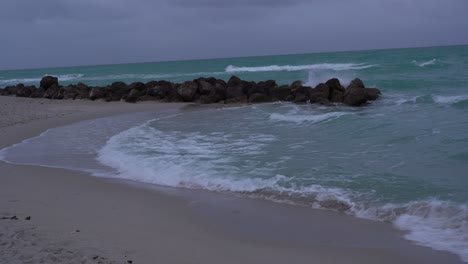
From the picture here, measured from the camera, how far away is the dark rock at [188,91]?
22344 millimetres

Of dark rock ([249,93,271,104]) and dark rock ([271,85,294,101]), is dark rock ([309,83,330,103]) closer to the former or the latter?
dark rock ([271,85,294,101])

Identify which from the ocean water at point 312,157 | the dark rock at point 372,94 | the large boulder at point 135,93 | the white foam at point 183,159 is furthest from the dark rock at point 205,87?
the white foam at point 183,159

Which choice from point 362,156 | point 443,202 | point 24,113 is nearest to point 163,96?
point 24,113

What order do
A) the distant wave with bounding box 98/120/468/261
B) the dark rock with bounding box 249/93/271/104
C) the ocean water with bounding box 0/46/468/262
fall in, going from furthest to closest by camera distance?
1. the dark rock with bounding box 249/93/271/104
2. the ocean water with bounding box 0/46/468/262
3. the distant wave with bounding box 98/120/468/261

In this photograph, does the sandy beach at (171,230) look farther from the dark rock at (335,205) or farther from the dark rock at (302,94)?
the dark rock at (302,94)

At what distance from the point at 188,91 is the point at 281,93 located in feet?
14.4

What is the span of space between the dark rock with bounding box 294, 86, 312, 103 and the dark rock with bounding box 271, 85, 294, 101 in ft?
1.23

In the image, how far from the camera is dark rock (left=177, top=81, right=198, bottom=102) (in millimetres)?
22344

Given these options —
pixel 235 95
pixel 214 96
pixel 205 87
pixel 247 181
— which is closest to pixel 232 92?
pixel 235 95

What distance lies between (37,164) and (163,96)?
14691 mm

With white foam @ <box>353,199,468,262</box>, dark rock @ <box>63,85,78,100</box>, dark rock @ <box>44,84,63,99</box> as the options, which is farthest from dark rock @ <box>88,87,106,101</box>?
white foam @ <box>353,199,468,262</box>

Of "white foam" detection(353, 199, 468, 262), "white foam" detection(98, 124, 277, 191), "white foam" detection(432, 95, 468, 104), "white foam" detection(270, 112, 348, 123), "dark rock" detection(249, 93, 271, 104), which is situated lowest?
"white foam" detection(353, 199, 468, 262)

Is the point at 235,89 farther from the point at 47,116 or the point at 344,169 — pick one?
the point at 344,169

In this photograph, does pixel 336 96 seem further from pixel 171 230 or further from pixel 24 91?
pixel 24 91
